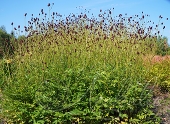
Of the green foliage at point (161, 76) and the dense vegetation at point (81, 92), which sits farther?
the green foliage at point (161, 76)

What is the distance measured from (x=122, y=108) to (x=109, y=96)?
0.84 feet

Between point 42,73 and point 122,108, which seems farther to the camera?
point 42,73

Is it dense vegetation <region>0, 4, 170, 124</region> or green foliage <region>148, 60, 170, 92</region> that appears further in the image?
green foliage <region>148, 60, 170, 92</region>

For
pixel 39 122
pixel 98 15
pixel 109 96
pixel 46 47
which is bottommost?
pixel 39 122

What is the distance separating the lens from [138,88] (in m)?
4.30

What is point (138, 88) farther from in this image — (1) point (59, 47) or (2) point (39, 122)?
(1) point (59, 47)

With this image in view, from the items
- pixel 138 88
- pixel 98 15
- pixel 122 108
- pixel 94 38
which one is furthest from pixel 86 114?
pixel 98 15

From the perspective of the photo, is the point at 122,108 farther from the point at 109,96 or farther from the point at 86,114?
the point at 86,114

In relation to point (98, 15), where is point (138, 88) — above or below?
below

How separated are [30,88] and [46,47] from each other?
170 centimetres

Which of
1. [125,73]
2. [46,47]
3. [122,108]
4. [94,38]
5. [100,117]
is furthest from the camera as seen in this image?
[94,38]

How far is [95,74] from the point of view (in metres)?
4.33

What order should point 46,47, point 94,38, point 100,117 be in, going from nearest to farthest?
point 100,117
point 46,47
point 94,38

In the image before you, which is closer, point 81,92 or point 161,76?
point 81,92
